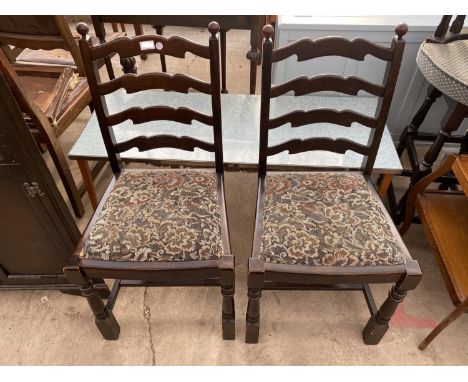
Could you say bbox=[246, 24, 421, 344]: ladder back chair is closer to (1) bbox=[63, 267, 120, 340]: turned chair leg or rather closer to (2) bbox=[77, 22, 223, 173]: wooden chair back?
(2) bbox=[77, 22, 223, 173]: wooden chair back

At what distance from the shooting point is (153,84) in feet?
4.10

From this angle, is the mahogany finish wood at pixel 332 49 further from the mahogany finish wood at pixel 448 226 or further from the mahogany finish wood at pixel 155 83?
the mahogany finish wood at pixel 448 226

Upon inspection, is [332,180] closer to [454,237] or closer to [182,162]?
[454,237]

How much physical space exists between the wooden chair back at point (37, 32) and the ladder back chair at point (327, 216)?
115 cm

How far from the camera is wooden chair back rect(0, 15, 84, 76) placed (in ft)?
5.48

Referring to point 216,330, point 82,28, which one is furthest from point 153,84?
point 216,330

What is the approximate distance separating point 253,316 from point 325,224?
0.45m

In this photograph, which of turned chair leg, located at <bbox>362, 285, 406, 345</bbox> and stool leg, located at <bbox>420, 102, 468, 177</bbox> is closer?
turned chair leg, located at <bbox>362, 285, 406, 345</bbox>

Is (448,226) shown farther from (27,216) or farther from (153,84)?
(27,216)

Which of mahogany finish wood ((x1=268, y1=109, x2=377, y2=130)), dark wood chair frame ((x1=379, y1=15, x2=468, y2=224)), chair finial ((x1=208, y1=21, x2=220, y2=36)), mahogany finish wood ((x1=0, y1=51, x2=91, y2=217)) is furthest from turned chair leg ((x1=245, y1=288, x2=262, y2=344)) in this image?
mahogany finish wood ((x1=0, y1=51, x2=91, y2=217))

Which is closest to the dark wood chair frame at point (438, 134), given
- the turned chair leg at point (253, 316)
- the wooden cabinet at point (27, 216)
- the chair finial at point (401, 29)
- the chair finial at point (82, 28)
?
the chair finial at point (401, 29)

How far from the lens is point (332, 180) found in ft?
4.58
